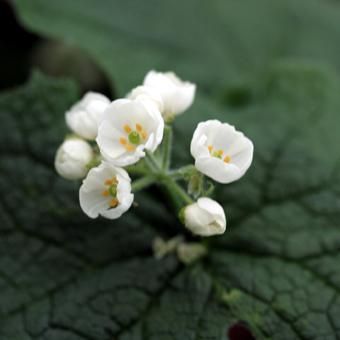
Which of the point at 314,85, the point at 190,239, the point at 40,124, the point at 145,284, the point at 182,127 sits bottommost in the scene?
the point at 145,284

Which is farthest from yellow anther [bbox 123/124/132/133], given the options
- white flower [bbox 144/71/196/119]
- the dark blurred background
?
the dark blurred background

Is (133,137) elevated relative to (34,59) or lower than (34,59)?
lower

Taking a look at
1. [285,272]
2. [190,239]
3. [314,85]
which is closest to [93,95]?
[190,239]

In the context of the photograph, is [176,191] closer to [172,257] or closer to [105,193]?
[105,193]

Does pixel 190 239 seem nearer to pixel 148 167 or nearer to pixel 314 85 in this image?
pixel 148 167

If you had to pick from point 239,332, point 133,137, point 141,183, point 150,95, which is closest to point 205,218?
point 141,183

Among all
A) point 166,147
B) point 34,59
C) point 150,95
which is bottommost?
point 166,147

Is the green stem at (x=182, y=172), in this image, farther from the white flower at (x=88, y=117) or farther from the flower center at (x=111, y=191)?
the white flower at (x=88, y=117)
